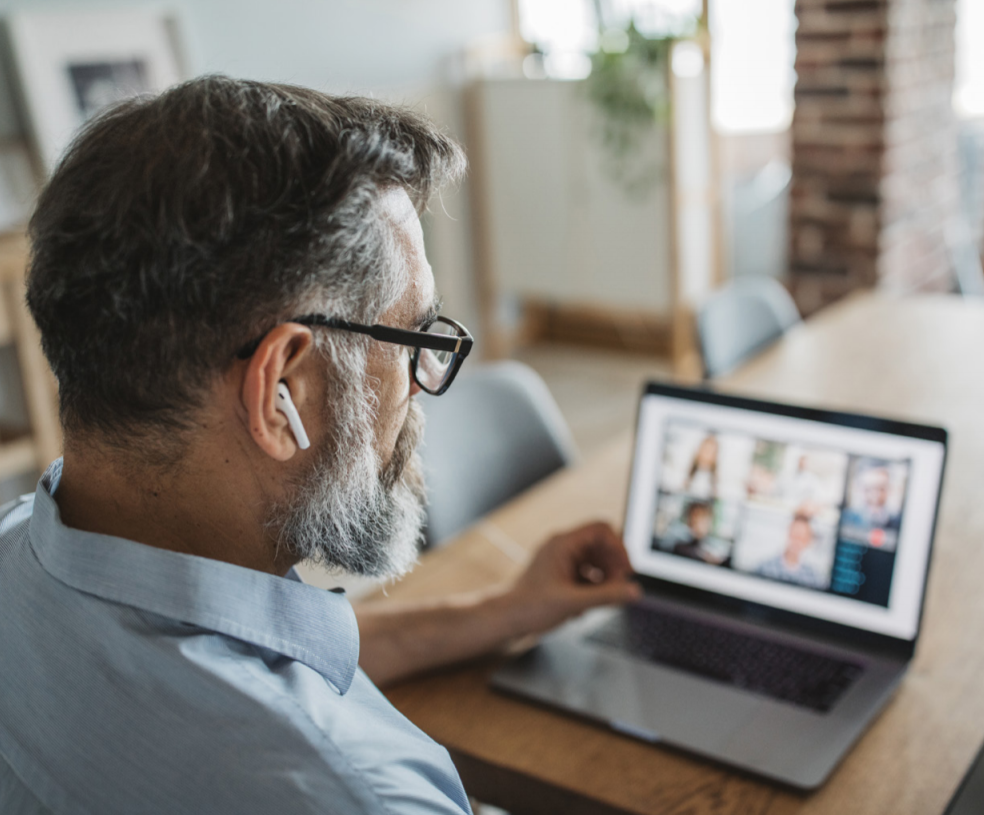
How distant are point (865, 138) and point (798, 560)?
282cm

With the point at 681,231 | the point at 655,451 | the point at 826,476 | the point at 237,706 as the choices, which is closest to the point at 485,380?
the point at 655,451

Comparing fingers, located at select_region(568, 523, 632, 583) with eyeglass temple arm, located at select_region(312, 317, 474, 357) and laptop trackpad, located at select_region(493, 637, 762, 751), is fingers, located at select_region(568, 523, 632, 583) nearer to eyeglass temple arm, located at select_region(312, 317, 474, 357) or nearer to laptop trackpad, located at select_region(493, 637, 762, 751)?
laptop trackpad, located at select_region(493, 637, 762, 751)

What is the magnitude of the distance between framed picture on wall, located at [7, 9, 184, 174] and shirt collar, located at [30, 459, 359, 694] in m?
2.30

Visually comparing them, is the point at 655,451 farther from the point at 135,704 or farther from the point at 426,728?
the point at 135,704

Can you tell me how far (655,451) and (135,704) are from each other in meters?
0.80

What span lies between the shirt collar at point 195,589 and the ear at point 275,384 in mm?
94

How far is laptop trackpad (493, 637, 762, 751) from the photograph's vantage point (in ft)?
3.38

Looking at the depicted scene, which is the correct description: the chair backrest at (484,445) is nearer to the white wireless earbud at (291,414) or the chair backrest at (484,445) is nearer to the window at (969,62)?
the white wireless earbud at (291,414)

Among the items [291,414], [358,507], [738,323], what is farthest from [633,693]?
[738,323]

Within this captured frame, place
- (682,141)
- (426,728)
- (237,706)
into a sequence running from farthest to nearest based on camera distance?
(682,141), (426,728), (237,706)

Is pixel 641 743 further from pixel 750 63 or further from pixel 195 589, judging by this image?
pixel 750 63

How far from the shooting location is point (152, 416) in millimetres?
711

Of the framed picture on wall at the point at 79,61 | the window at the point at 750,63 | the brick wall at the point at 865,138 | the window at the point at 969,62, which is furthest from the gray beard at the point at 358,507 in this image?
the window at the point at 969,62

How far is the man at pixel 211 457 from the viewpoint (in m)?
0.64
